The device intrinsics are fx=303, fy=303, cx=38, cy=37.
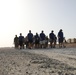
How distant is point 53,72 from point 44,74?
1.67 ft

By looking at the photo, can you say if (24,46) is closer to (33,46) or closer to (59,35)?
(33,46)

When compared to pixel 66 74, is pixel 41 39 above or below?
above

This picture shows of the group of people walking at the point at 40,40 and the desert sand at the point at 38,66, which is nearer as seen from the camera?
the desert sand at the point at 38,66

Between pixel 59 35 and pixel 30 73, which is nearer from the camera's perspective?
pixel 30 73

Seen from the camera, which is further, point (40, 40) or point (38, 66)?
point (40, 40)

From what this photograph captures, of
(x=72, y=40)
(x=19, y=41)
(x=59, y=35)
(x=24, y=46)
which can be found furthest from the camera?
(x=72, y=40)

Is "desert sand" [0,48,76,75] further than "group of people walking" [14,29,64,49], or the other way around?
"group of people walking" [14,29,64,49]

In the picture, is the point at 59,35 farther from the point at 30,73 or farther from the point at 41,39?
the point at 30,73

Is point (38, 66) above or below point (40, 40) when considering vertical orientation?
below

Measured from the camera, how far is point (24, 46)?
4138 cm

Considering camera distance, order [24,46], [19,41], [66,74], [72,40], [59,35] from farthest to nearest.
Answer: [72,40]
[24,46]
[19,41]
[59,35]
[66,74]

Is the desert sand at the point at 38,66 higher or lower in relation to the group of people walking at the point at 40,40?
lower

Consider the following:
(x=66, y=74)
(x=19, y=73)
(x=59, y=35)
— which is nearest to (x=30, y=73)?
(x=19, y=73)

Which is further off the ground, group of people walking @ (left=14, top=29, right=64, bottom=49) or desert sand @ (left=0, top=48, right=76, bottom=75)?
group of people walking @ (left=14, top=29, right=64, bottom=49)
